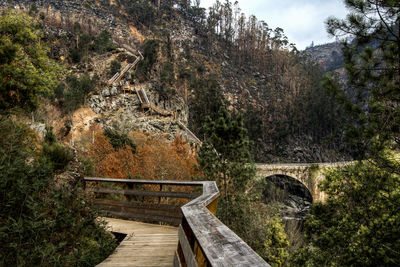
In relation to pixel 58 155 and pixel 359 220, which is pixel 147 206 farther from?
pixel 359 220

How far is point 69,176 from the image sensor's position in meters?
4.71

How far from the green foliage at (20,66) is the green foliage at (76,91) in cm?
1042

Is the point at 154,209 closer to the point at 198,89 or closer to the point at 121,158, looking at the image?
the point at 121,158

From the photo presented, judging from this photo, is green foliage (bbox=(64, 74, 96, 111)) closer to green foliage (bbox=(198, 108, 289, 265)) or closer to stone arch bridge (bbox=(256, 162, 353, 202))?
green foliage (bbox=(198, 108, 289, 265))

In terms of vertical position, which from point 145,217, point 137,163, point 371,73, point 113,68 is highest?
point 113,68

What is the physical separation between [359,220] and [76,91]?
2404cm

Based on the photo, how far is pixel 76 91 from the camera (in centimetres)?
2312

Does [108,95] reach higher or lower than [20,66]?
higher

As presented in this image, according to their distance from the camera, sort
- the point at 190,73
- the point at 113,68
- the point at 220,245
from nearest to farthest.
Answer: the point at 220,245, the point at 113,68, the point at 190,73

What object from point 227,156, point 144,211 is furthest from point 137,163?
point 144,211

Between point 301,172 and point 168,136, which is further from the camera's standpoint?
point 301,172

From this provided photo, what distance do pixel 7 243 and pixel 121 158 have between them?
45.9ft

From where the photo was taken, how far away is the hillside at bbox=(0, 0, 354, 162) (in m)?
26.6

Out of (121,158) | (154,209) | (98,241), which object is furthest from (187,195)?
(121,158)
